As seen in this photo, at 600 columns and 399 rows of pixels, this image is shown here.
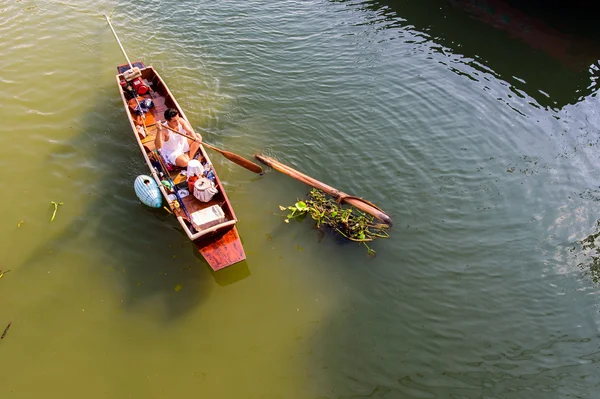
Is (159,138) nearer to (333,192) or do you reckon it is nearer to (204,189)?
(204,189)

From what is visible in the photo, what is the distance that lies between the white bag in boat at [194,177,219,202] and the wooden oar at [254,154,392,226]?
2108 mm

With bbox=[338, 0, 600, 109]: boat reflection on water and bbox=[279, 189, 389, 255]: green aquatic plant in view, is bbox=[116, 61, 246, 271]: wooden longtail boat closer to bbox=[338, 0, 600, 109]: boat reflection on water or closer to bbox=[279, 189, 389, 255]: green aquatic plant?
bbox=[279, 189, 389, 255]: green aquatic plant

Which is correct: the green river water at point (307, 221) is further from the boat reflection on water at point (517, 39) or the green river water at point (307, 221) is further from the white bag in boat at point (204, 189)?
the white bag in boat at point (204, 189)

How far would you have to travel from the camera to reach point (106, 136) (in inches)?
423

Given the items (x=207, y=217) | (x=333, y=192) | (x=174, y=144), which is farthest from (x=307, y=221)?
(x=174, y=144)

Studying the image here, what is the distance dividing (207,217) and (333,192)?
10.1 ft

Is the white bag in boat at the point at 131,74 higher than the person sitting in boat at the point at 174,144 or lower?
higher

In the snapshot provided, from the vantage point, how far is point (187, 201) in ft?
28.1

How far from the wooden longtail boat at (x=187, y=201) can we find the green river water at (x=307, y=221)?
0.72m

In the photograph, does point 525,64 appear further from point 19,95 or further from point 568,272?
point 19,95

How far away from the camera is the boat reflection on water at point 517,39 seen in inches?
517

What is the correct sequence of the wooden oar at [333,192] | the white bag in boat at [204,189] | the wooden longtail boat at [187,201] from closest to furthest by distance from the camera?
1. the wooden longtail boat at [187,201]
2. the white bag in boat at [204,189]
3. the wooden oar at [333,192]

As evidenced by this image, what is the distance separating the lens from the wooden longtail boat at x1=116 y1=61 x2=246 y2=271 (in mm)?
7543

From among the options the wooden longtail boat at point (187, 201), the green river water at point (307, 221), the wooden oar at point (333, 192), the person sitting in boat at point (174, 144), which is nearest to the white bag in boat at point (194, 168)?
the wooden longtail boat at point (187, 201)
